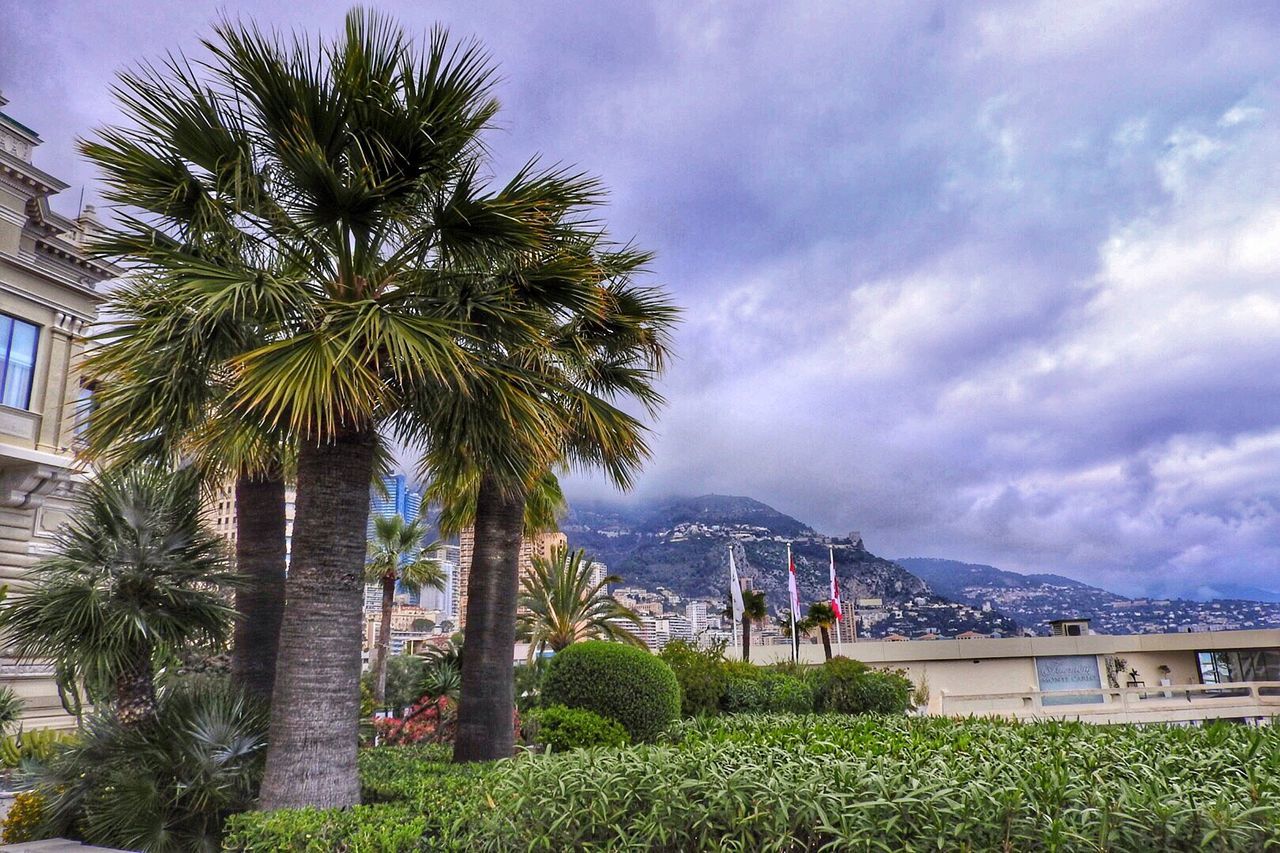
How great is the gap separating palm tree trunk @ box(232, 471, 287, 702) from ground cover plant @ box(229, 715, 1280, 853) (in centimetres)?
307

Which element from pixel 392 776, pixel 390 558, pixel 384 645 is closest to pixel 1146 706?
pixel 392 776

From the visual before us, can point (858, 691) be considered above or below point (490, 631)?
below

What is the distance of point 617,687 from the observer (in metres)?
10.9

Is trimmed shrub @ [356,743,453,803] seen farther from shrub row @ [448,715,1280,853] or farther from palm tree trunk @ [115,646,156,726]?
palm tree trunk @ [115,646,156,726]

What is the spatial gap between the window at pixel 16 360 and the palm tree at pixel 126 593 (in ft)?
46.4

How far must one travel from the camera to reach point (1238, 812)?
312 centimetres

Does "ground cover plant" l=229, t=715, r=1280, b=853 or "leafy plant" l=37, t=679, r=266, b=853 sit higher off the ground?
"ground cover plant" l=229, t=715, r=1280, b=853

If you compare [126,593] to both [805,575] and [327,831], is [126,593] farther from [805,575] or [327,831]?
[805,575]

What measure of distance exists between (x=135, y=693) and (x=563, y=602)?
15177 mm

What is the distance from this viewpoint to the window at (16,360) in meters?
18.8

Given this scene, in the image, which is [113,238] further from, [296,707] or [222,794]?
[222,794]

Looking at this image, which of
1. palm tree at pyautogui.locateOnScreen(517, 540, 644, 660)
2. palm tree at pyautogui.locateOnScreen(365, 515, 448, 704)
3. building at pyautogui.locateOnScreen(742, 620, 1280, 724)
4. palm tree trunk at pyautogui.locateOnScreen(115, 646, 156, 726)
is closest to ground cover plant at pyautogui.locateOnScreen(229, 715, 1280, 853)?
palm tree trunk at pyautogui.locateOnScreen(115, 646, 156, 726)

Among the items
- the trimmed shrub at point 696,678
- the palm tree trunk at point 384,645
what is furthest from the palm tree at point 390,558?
the trimmed shrub at point 696,678

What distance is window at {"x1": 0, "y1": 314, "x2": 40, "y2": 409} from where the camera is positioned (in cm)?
1880
